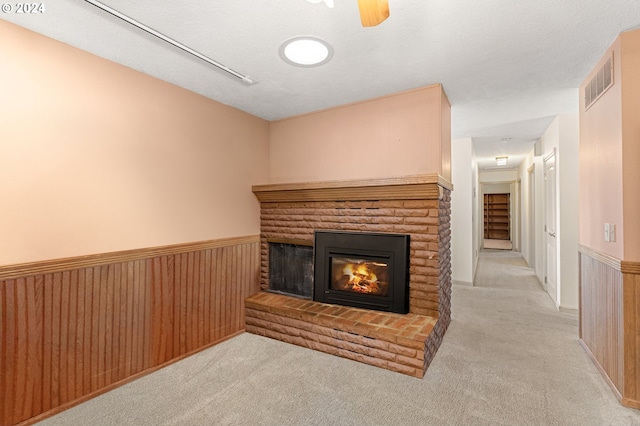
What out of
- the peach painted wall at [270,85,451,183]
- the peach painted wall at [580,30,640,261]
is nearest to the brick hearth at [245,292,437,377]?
the peach painted wall at [270,85,451,183]

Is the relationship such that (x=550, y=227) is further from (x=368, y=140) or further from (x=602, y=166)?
(x=368, y=140)

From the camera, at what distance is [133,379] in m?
2.36

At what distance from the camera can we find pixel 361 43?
2.06 meters

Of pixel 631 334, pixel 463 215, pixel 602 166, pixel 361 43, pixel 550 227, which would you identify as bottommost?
pixel 631 334

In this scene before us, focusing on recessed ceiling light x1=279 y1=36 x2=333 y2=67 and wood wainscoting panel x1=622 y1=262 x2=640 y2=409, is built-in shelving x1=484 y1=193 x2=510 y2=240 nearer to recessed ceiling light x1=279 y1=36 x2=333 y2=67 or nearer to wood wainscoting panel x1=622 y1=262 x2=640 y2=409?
wood wainscoting panel x1=622 y1=262 x2=640 y2=409

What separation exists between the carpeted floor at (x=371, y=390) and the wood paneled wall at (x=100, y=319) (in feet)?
0.47

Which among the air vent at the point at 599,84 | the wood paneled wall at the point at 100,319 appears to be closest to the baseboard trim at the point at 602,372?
the air vent at the point at 599,84

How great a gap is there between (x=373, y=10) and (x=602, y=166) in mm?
2261

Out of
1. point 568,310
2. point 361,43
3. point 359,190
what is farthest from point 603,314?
point 361,43

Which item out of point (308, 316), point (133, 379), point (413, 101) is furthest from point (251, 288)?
point (413, 101)

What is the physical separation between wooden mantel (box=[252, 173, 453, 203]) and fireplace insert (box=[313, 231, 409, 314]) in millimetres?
376

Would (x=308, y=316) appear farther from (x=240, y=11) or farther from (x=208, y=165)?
(x=240, y=11)

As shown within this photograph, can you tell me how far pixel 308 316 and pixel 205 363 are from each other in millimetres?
965

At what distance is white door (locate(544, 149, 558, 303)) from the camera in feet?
13.5
